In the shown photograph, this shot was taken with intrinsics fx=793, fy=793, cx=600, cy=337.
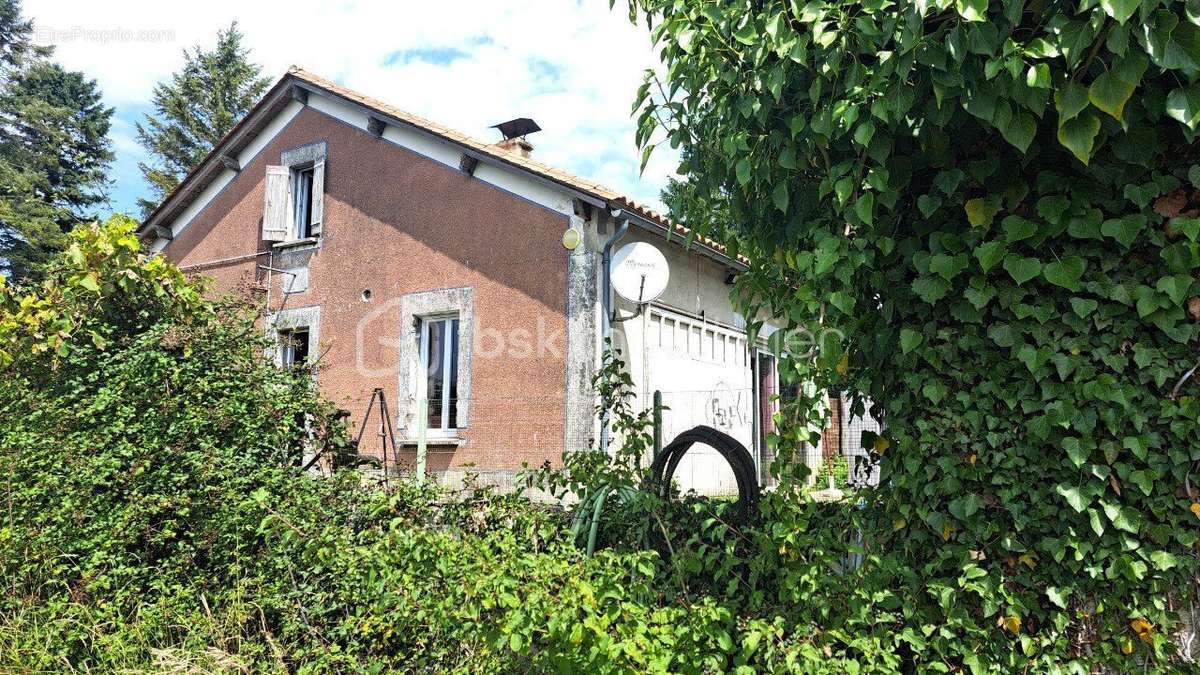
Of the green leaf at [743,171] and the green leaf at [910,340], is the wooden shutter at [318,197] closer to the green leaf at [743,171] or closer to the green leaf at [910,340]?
the green leaf at [743,171]

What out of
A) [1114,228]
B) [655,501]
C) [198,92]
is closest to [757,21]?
[1114,228]

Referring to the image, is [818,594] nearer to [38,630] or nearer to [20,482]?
[38,630]

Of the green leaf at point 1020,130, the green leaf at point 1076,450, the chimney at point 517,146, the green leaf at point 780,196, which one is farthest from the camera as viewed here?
the chimney at point 517,146

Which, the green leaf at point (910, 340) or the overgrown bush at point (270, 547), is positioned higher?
the green leaf at point (910, 340)

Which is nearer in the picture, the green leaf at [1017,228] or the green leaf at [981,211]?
the green leaf at [1017,228]

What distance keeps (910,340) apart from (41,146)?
117ft

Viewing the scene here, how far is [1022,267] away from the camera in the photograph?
2.62 metres

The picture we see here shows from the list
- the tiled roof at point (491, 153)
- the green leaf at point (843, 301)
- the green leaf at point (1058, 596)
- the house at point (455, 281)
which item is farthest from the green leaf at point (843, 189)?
the house at point (455, 281)

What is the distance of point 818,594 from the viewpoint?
9.64 feet

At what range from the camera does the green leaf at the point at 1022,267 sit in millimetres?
2605

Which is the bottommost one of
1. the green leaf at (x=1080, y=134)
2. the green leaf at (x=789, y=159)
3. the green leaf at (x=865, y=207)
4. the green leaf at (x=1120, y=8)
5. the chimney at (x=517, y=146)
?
the green leaf at (x=865, y=207)

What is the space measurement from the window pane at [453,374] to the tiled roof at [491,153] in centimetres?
220

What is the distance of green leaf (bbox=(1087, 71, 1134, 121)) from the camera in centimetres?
225

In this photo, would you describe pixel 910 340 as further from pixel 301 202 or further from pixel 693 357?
pixel 301 202
